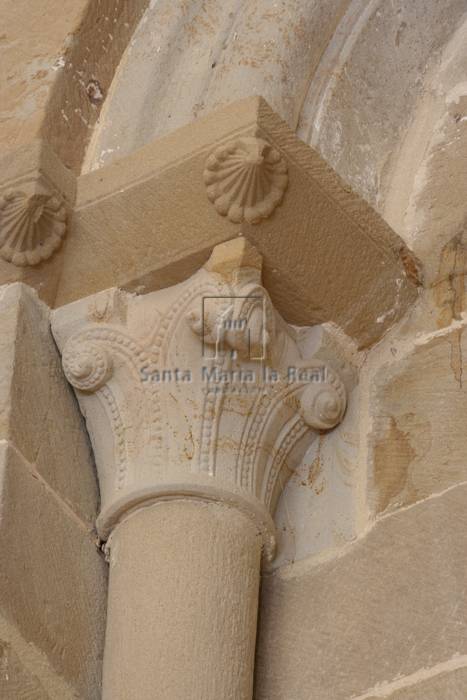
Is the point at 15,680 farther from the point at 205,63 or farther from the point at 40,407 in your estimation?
the point at 205,63

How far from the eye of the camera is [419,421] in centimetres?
224

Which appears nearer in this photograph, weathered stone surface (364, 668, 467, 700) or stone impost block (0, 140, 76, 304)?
weathered stone surface (364, 668, 467, 700)

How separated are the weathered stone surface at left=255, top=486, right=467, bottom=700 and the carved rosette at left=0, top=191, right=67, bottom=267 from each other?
609mm

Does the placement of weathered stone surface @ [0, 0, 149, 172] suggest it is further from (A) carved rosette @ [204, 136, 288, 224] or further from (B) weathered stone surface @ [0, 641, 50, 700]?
(B) weathered stone surface @ [0, 641, 50, 700]

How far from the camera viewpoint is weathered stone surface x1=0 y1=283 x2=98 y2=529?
7.01ft

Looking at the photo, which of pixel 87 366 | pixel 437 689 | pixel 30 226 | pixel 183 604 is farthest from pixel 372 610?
pixel 30 226

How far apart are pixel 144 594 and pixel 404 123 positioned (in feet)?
3.45

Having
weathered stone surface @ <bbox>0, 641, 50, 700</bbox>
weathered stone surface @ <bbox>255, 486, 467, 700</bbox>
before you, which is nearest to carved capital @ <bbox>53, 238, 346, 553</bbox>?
weathered stone surface @ <bbox>255, 486, 467, 700</bbox>

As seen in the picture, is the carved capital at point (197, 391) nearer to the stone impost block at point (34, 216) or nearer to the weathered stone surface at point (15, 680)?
the stone impost block at point (34, 216)

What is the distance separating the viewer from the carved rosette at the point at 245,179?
2152mm

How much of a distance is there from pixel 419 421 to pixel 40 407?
57cm

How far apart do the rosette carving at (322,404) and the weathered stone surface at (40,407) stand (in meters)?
0.34

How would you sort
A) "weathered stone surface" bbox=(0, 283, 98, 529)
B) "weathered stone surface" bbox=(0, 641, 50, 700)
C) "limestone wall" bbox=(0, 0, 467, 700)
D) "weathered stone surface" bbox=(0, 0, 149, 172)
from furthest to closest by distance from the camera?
"weathered stone surface" bbox=(0, 0, 149, 172) → "weathered stone surface" bbox=(0, 283, 98, 529) → "limestone wall" bbox=(0, 0, 467, 700) → "weathered stone surface" bbox=(0, 641, 50, 700)

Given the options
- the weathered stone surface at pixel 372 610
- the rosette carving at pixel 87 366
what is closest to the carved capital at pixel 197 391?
the rosette carving at pixel 87 366
